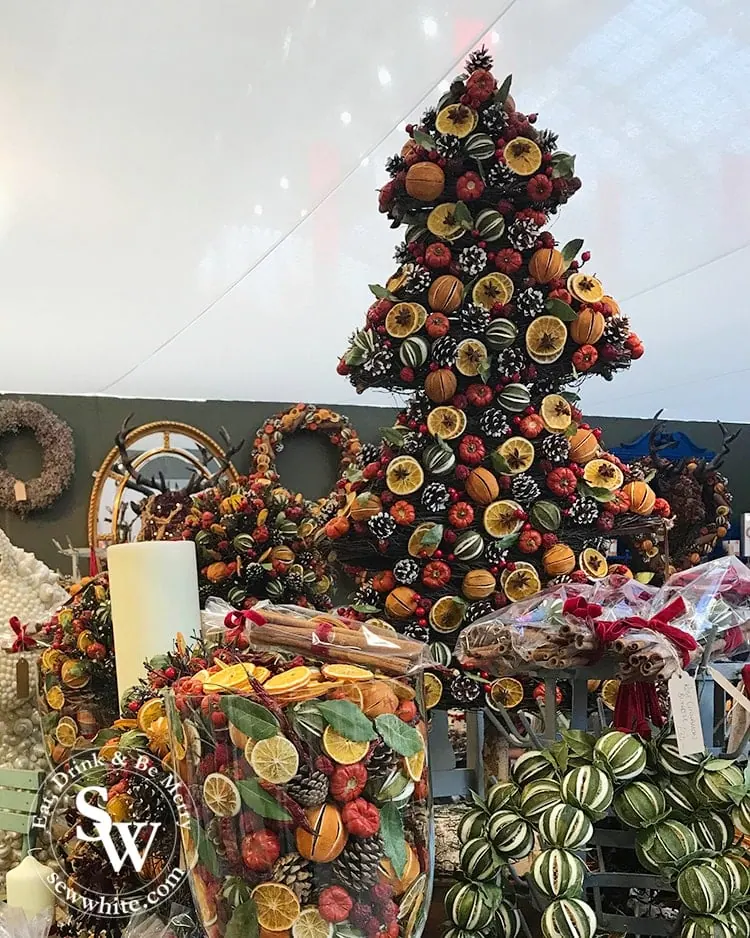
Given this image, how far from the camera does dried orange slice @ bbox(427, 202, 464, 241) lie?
135 centimetres

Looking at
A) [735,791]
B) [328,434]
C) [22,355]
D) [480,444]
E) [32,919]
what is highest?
[22,355]

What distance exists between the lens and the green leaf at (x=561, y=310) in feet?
4.33

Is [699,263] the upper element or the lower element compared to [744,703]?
upper

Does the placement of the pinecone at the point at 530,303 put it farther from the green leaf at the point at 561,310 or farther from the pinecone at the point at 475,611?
the pinecone at the point at 475,611

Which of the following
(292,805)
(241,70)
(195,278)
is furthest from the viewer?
(195,278)

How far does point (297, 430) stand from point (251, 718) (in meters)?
3.75

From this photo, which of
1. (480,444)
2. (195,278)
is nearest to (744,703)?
(480,444)

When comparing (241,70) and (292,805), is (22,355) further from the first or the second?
(292,805)

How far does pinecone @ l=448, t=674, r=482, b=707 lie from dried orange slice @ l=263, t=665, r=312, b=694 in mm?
610

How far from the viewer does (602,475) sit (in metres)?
1.30

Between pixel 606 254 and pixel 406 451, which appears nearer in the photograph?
pixel 406 451

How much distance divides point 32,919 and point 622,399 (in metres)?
4.02

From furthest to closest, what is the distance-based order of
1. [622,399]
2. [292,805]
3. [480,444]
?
[622,399], [480,444], [292,805]

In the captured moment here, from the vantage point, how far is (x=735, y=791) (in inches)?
28.6
